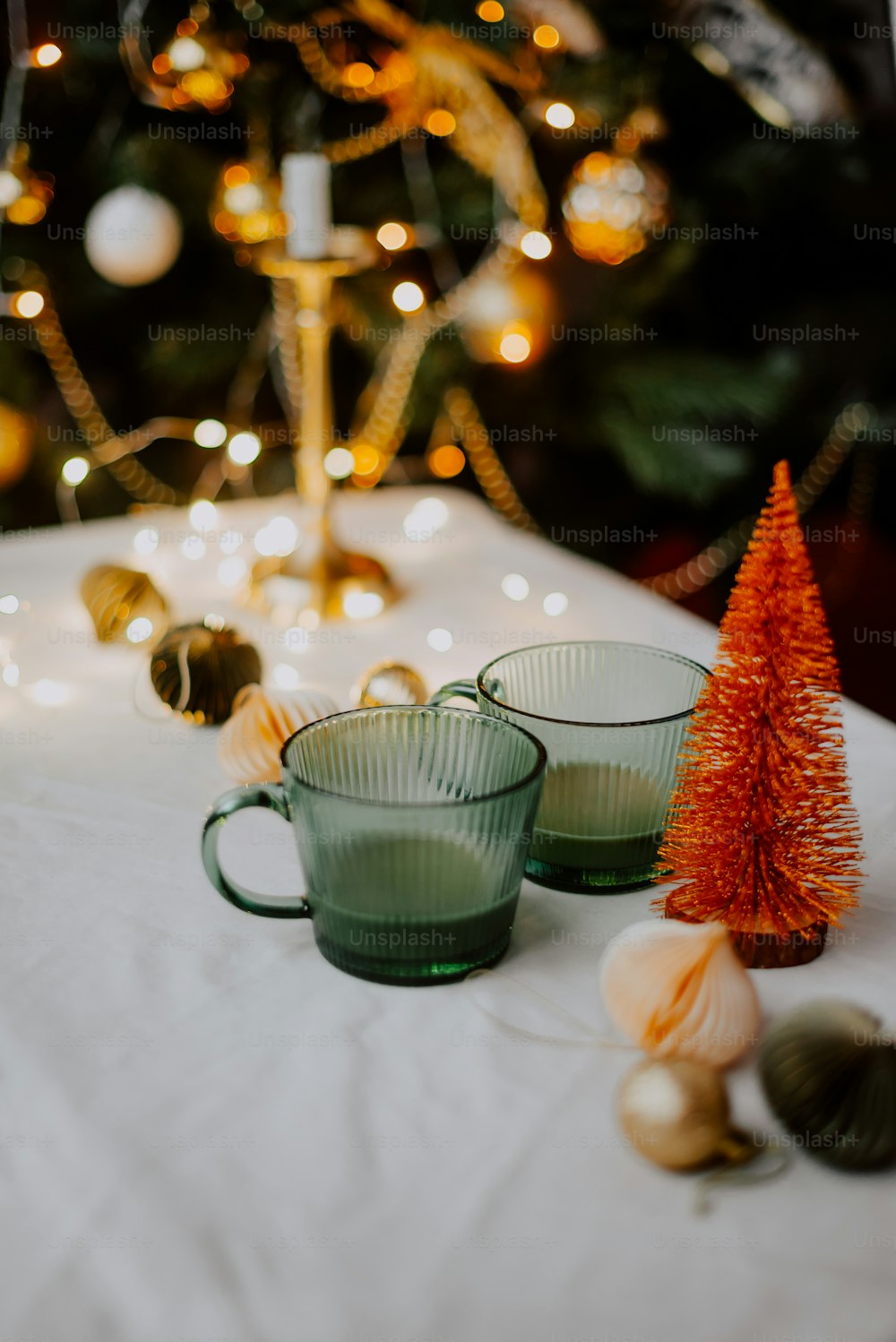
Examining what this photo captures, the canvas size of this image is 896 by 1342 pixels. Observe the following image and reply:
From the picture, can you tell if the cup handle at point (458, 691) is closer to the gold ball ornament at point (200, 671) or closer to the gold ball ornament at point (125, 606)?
the gold ball ornament at point (200, 671)

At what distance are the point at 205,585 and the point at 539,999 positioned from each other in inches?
23.8

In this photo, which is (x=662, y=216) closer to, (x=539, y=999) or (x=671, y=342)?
(x=671, y=342)

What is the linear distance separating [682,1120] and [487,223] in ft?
3.86

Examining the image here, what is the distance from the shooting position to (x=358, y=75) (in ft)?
3.73

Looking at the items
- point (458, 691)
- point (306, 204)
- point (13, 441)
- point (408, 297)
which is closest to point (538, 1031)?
point (458, 691)

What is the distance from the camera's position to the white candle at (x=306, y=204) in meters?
0.86

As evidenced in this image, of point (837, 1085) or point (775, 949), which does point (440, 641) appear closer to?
point (775, 949)

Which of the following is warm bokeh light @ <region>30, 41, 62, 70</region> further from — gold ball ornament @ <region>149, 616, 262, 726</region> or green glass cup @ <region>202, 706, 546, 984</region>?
green glass cup @ <region>202, 706, 546, 984</region>

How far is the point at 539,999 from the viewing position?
454 millimetres

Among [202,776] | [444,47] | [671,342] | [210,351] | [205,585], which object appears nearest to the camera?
[202,776]

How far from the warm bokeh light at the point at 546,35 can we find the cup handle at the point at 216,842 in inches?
36.8

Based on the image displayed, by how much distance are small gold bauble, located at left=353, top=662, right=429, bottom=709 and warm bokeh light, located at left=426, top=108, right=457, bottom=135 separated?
2.52 feet

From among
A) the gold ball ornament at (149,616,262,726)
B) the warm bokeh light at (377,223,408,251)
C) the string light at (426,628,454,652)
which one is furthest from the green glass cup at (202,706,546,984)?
the warm bokeh light at (377,223,408,251)

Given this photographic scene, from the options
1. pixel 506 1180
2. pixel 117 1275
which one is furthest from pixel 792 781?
pixel 117 1275
